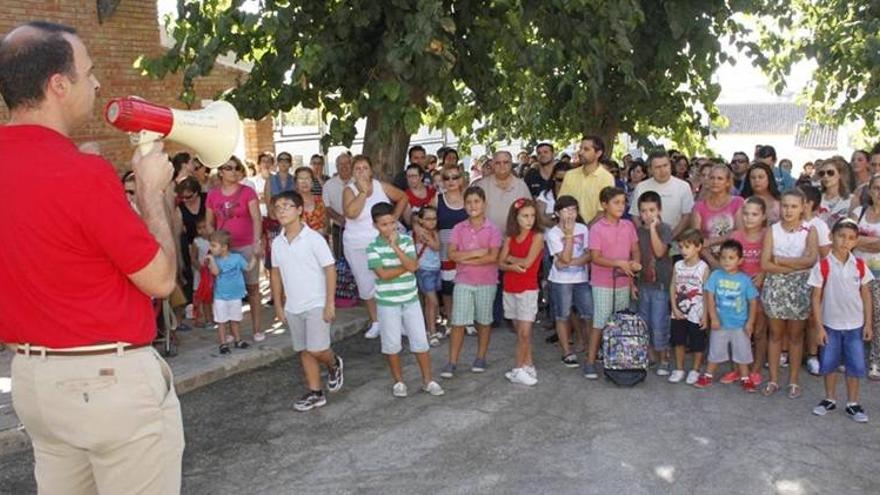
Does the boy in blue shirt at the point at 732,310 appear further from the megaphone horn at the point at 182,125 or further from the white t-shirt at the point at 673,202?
the megaphone horn at the point at 182,125

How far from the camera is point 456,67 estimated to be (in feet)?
26.8

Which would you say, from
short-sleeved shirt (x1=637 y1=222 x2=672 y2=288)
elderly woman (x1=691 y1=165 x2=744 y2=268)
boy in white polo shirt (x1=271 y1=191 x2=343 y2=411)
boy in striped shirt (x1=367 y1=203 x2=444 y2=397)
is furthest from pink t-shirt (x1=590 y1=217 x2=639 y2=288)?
boy in white polo shirt (x1=271 y1=191 x2=343 y2=411)

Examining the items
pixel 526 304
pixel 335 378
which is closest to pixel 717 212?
pixel 526 304

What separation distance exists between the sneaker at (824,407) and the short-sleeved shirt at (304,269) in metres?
3.46

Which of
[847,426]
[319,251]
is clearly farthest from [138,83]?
[847,426]

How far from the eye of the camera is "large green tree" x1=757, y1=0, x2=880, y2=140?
33.5ft

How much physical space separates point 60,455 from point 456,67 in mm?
6410

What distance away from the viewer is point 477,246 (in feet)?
21.4

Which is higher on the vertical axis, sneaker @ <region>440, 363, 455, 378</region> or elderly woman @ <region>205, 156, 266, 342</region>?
elderly woman @ <region>205, 156, 266, 342</region>

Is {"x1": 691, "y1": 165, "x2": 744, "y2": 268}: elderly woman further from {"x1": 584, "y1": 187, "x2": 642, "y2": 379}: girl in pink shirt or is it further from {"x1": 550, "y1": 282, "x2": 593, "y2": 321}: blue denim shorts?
{"x1": 550, "y1": 282, "x2": 593, "y2": 321}: blue denim shorts

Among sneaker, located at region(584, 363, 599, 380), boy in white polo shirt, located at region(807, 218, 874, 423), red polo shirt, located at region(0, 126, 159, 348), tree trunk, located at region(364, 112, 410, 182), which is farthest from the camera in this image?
tree trunk, located at region(364, 112, 410, 182)

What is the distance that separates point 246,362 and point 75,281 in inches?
189

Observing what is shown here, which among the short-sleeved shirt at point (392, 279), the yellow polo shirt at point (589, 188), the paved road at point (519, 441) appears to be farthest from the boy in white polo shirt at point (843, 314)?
the short-sleeved shirt at point (392, 279)

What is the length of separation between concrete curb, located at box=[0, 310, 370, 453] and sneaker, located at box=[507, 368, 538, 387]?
82.7 inches
